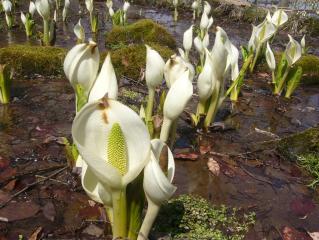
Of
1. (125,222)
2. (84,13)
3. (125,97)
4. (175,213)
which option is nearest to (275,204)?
(175,213)

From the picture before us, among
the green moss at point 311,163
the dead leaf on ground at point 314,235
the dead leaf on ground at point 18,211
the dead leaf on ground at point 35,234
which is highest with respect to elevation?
the dead leaf on ground at point 35,234

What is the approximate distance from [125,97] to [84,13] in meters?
6.47

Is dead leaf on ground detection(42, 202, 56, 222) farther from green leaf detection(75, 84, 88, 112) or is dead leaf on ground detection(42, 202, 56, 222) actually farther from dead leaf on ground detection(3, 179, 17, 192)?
green leaf detection(75, 84, 88, 112)

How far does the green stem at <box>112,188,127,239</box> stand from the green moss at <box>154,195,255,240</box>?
40cm

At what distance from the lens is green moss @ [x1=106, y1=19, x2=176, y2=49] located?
6602 mm

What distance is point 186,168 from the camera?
2.64m

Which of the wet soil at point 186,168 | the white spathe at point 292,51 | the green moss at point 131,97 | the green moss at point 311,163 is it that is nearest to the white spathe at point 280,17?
the white spathe at point 292,51

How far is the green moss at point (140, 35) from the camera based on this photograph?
6602 mm

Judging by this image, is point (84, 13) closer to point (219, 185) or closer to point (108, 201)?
point (219, 185)

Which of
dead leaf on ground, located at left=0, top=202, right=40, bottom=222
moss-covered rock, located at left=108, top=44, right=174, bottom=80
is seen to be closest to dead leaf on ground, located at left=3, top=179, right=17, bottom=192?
dead leaf on ground, located at left=0, top=202, right=40, bottom=222

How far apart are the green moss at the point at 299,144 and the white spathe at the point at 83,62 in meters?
1.70

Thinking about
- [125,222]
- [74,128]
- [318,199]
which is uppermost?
[74,128]

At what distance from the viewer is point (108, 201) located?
1488mm

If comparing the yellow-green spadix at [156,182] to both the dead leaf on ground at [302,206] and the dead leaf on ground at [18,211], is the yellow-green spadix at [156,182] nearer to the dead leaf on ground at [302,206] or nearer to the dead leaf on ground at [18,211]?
the dead leaf on ground at [18,211]
